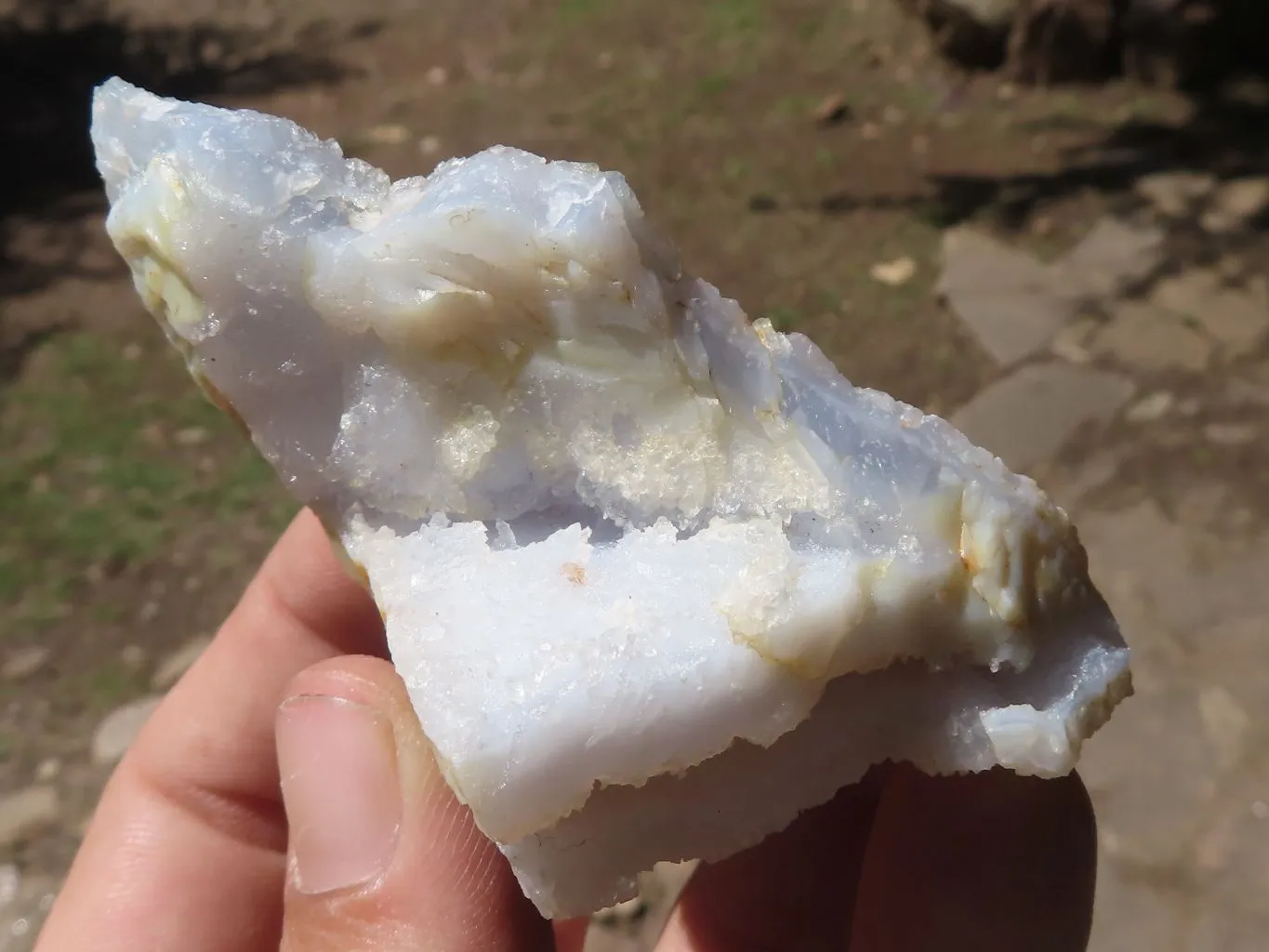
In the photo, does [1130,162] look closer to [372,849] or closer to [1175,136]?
[1175,136]

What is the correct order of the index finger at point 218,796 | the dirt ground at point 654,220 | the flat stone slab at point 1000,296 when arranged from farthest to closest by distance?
the flat stone slab at point 1000,296 → the dirt ground at point 654,220 → the index finger at point 218,796

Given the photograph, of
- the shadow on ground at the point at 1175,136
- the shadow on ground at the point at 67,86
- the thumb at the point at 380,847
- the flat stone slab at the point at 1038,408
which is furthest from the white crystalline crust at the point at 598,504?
the shadow on ground at the point at 67,86

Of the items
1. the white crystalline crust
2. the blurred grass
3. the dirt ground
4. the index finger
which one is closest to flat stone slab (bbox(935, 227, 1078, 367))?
the dirt ground

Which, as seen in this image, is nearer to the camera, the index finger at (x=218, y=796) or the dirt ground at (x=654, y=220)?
the index finger at (x=218, y=796)

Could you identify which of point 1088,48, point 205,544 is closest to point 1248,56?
point 1088,48

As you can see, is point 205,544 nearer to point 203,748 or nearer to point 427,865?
point 203,748

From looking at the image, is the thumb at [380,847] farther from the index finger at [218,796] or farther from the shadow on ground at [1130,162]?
the shadow on ground at [1130,162]

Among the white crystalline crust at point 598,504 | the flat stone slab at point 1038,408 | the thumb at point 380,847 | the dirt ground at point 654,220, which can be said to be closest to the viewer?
the white crystalline crust at point 598,504

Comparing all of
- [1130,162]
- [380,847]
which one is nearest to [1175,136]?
[1130,162]
